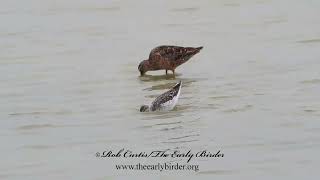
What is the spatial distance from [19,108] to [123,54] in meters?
3.30

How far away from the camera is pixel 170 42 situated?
17156 mm

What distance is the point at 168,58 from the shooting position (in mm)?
15320

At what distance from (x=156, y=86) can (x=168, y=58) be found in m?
0.69

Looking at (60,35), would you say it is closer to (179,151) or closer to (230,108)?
(230,108)

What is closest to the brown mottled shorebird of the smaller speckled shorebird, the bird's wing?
the bird's wing

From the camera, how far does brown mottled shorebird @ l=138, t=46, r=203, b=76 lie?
15.3 metres

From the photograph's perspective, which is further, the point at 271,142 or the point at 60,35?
the point at 60,35

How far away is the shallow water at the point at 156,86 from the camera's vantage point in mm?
10719

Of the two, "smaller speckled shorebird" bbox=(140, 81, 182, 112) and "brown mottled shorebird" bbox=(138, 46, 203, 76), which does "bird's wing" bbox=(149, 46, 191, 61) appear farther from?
"smaller speckled shorebird" bbox=(140, 81, 182, 112)

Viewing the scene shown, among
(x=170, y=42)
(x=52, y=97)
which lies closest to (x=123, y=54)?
(x=170, y=42)

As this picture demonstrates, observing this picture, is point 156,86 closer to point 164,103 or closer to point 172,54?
point 172,54

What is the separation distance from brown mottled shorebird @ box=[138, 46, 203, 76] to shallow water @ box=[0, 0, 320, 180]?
165 mm

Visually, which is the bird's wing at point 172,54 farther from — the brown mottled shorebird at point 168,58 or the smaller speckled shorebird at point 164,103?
the smaller speckled shorebird at point 164,103

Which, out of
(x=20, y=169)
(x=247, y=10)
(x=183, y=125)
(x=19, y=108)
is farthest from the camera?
(x=247, y=10)
